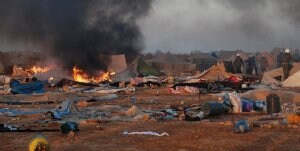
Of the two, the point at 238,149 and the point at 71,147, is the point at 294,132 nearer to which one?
the point at 238,149

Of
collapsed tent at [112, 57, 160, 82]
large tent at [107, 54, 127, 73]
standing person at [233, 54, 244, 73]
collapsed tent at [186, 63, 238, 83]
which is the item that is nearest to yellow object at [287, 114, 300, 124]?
collapsed tent at [186, 63, 238, 83]

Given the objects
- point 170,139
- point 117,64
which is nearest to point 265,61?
point 117,64

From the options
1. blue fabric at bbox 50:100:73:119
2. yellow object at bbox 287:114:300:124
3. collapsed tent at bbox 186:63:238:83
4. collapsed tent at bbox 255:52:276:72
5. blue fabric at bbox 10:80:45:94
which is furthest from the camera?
collapsed tent at bbox 255:52:276:72

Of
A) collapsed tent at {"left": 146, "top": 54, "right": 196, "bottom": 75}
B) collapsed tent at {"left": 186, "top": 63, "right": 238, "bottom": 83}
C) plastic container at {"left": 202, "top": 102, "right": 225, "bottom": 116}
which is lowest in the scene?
plastic container at {"left": 202, "top": 102, "right": 225, "bottom": 116}

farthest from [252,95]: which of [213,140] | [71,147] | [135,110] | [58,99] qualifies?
[71,147]

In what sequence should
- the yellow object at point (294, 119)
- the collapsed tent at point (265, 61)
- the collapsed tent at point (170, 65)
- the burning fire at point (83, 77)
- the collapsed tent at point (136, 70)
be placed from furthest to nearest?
the collapsed tent at point (170, 65) < the collapsed tent at point (265, 61) < the collapsed tent at point (136, 70) < the burning fire at point (83, 77) < the yellow object at point (294, 119)

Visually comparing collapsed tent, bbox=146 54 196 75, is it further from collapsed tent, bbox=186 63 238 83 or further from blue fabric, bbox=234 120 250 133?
blue fabric, bbox=234 120 250 133

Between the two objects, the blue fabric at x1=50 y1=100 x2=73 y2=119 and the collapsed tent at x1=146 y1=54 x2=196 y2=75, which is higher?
the collapsed tent at x1=146 y1=54 x2=196 y2=75

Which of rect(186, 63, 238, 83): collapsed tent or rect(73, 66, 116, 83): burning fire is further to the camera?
rect(73, 66, 116, 83): burning fire

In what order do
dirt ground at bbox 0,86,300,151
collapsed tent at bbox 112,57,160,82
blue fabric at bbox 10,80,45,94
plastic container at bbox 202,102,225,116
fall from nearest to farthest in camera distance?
1. dirt ground at bbox 0,86,300,151
2. plastic container at bbox 202,102,225,116
3. blue fabric at bbox 10,80,45,94
4. collapsed tent at bbox 112,57,160,82

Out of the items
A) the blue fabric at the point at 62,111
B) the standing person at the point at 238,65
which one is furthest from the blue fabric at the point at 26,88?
the standing person at the point at 238,65

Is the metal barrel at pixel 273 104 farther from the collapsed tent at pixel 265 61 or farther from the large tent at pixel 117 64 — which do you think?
the collapsed tent at pixel 265 61

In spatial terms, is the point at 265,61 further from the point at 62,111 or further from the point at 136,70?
the point at 62,111

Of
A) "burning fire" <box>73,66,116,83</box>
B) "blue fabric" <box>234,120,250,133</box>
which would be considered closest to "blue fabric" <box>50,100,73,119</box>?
"blue fabric" <box>234,120,250,133</box>
